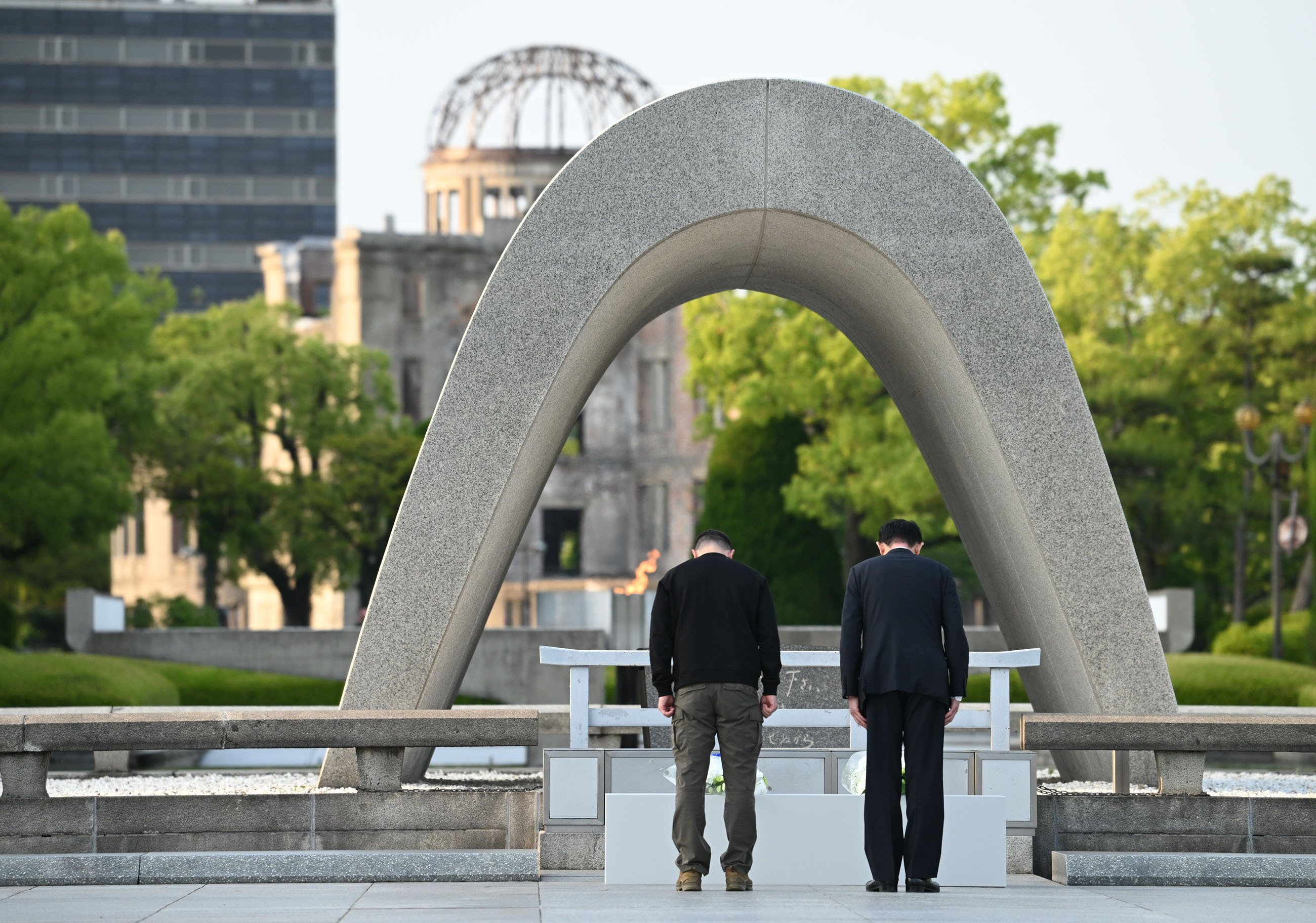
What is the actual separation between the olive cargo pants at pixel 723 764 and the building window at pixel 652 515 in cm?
4487

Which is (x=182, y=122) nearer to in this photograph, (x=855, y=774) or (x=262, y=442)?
(x=262, y=442)

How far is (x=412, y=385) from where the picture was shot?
52906 mm

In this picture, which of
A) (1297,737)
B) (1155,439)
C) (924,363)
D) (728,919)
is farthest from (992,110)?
(728,919)

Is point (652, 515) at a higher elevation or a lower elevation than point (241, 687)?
higher

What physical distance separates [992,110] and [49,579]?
34951 mm

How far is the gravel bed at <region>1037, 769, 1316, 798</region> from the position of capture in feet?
34.7

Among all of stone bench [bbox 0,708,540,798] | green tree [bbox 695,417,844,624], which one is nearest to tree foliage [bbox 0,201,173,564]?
green tree [bbox 695,417,844,624]

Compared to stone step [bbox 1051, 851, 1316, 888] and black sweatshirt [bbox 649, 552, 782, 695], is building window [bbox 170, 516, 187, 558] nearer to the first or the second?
black sweatshirt [bbox 649, 552, 782, 695]

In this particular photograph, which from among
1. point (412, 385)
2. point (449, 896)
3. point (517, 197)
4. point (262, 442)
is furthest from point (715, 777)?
point (517, 197)

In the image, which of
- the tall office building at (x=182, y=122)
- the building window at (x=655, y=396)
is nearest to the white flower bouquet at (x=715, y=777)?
the building window at (x=655, y=396)

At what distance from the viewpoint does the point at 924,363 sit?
11.5m

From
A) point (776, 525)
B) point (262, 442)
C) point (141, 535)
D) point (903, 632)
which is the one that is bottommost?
point (141, 535)

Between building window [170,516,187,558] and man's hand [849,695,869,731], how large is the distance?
52195 millimetres

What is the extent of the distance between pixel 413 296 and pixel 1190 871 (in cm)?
4596
